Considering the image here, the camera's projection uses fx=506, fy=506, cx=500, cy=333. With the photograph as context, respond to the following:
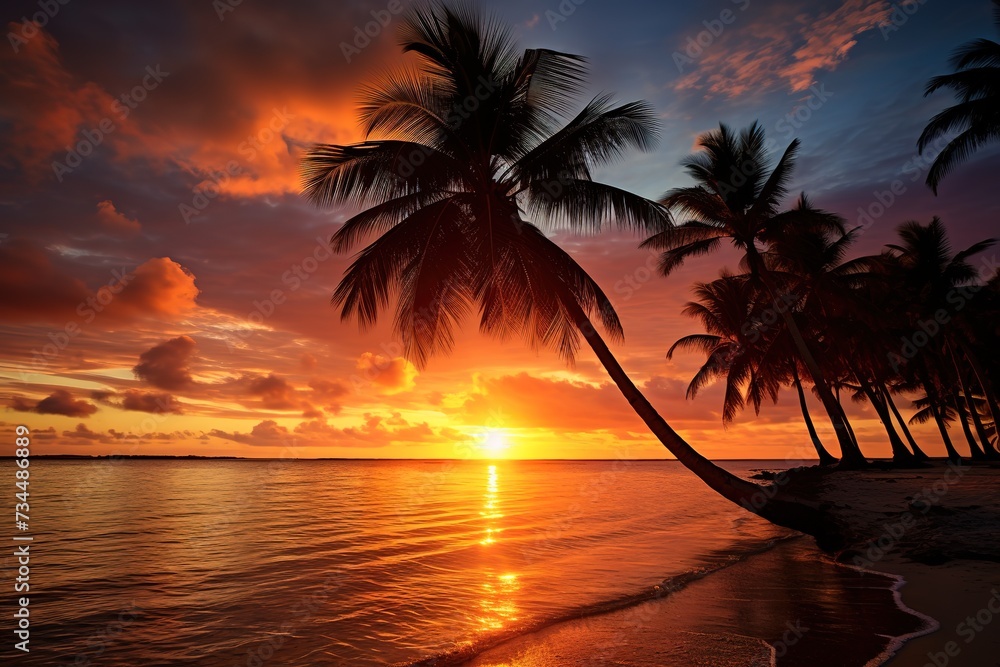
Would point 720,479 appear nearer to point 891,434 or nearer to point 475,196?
point 475,196

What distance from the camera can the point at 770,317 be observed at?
24.2 meters

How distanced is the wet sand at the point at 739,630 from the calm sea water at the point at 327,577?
2.69 feet

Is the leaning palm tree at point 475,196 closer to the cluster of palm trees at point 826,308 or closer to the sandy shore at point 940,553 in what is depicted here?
the sandy shore at point 940,553

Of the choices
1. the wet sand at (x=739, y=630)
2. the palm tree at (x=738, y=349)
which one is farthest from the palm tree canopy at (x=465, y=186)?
the palm tree at (x=738, y=349)

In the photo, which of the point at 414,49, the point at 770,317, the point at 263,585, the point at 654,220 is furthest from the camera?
the point at 770,317

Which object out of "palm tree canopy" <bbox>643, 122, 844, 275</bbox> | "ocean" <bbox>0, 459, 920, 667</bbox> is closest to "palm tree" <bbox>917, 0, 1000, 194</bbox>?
"palm tree canopy" <bbox>643, 122, 844, 275</bbox>

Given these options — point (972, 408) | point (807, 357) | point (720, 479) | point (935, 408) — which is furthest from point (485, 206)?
point (935, 408)

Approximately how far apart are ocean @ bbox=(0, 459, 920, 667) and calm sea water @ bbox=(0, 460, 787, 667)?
40mm

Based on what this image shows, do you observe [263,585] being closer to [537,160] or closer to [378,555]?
[378,555]

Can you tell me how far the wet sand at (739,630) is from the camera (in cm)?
521

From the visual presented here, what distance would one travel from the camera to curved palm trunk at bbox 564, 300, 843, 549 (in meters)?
10.2

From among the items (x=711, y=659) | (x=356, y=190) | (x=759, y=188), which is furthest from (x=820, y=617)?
(x=759, y=188)

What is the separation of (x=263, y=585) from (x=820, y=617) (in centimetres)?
896

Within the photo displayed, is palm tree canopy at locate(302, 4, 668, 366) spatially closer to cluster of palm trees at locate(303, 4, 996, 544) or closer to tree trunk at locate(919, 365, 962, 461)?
cluster of palm trees at locate(303, 4, 996, 544)
